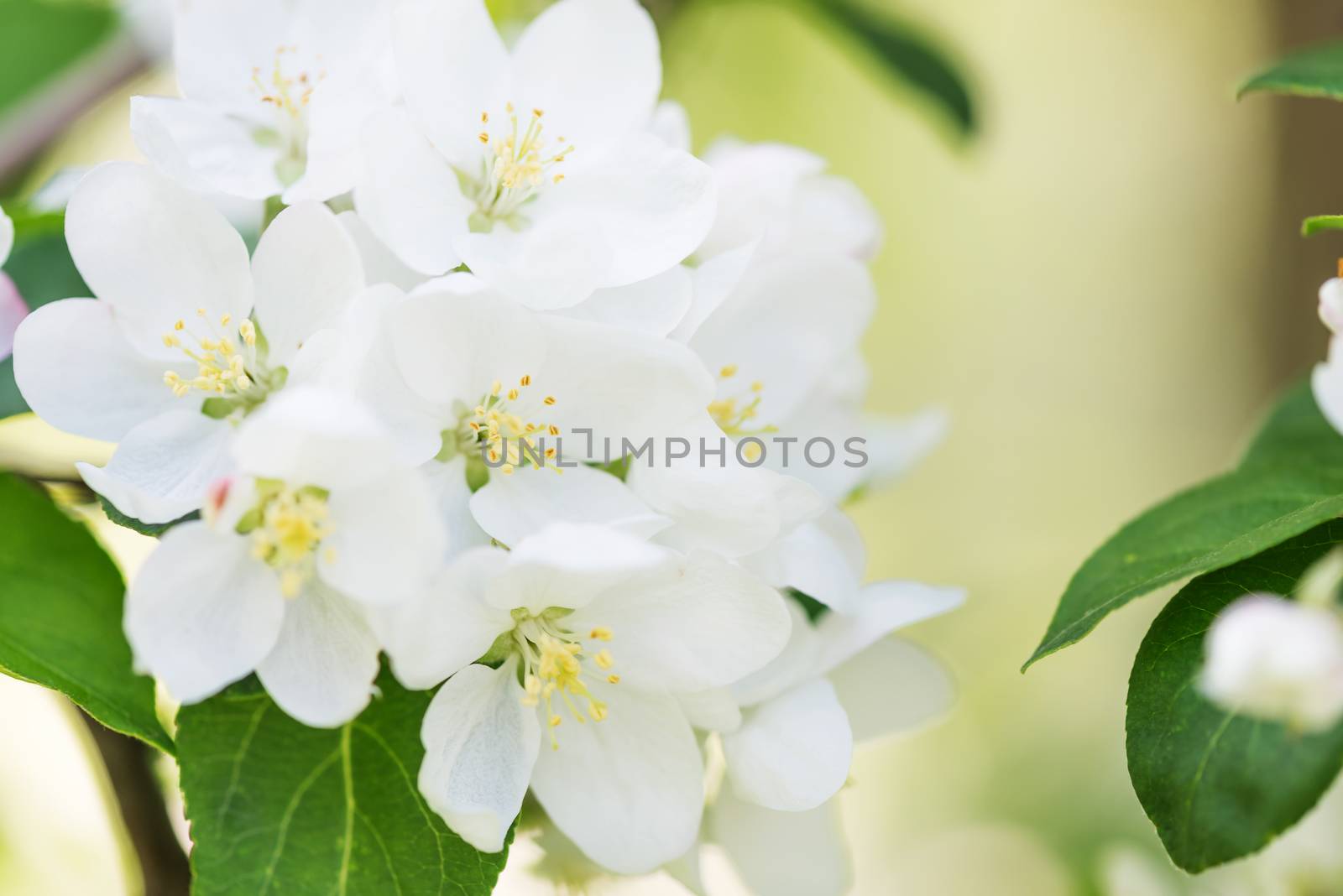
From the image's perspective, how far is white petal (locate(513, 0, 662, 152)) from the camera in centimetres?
81

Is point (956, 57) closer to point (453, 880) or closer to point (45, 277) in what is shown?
point (45, 277)

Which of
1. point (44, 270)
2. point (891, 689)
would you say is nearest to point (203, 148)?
point (44, 270)

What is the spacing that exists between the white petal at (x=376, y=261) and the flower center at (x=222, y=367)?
0.08 metres

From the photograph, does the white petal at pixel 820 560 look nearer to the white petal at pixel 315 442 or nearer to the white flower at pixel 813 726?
the white flower at pixel 813 726

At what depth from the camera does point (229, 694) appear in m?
0.69

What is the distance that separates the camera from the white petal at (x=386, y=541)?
589 mm

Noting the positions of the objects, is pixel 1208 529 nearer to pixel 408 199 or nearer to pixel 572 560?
pixel 572 560

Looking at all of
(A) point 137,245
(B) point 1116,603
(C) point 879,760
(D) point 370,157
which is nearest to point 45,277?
(A) point 137,245

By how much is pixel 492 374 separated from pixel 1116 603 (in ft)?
1.23

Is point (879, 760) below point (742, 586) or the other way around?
below

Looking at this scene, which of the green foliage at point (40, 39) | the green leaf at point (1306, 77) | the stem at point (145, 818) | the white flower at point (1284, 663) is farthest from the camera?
the green foliage at point (40, 39)

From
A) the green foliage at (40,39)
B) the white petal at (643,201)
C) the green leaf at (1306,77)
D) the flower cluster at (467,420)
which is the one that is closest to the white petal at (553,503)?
the flower cluster at (467,420)

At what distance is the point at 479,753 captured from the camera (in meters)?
0.68

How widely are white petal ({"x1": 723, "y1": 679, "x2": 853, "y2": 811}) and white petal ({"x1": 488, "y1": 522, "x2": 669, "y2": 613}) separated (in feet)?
0.58
